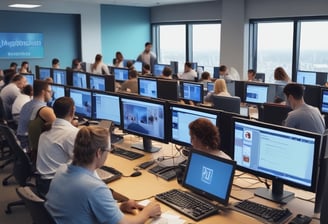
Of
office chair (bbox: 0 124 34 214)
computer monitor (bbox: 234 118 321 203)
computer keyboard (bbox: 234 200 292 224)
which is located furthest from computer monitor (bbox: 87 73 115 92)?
computer keyboard (bbox: 234 200 292 224)

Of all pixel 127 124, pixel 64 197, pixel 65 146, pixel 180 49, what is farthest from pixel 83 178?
pixel 180 49

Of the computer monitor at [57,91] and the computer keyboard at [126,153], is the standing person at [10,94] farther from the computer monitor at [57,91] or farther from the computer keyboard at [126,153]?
the computer keyboard at [126,153]

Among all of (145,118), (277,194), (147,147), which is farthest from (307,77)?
(277,194)

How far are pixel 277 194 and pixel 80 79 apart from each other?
4.92 m

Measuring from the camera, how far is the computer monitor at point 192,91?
613 cm

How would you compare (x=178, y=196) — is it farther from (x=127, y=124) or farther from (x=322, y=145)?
(x=127, y=124)

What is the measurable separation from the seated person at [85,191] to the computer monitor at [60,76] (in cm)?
539

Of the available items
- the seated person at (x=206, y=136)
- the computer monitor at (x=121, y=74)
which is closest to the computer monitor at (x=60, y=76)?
the computer monitor at (x=121, y=74)

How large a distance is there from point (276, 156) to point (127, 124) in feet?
5.41

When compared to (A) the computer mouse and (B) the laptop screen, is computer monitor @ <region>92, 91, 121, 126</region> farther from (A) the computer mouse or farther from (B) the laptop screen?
(B) the laptop screen

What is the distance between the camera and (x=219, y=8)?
10930mm

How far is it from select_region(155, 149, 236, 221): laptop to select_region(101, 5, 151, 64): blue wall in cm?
1024

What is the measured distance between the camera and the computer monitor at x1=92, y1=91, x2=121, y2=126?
3.84 meters

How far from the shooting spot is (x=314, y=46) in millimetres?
9164
